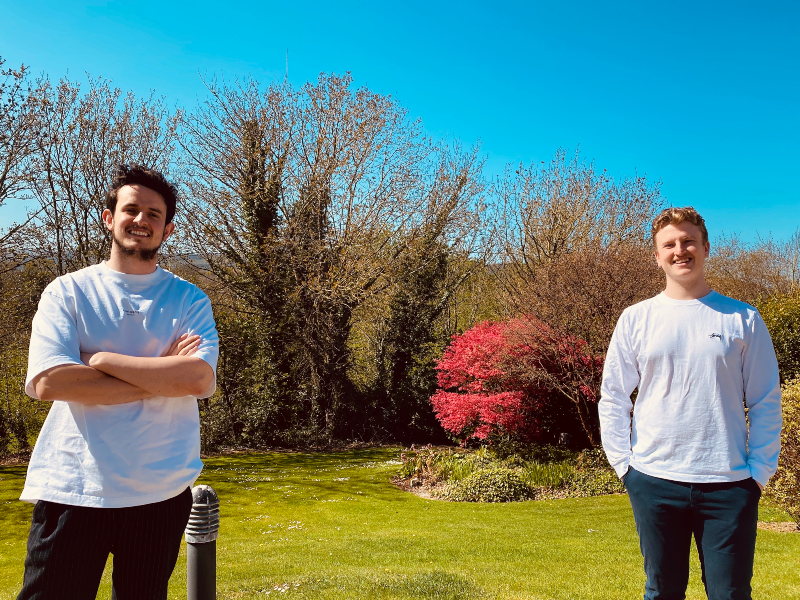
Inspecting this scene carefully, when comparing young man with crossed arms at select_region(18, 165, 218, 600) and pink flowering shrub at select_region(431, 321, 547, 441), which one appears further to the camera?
pink flowering shrub at select_region(431, 321, 547, 441)

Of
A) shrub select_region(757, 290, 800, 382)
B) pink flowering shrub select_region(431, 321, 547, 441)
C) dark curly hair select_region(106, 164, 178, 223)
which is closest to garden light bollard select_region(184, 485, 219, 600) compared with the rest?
dark curly hair select_region(106, 164, 178, 223)

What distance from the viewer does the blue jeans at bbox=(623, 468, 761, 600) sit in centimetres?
231

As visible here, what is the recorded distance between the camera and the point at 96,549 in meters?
2.00

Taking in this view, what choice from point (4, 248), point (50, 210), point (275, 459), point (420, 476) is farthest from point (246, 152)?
point (420, 476)

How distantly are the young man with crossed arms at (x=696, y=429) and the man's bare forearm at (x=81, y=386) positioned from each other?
6.90 ft

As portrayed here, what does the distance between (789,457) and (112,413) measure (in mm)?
7706

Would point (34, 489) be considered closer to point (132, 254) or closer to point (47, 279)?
point (132, 254)

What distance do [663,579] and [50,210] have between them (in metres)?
17.2

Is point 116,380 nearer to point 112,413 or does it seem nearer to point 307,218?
point 112,413

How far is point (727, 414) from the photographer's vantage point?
8.04ft

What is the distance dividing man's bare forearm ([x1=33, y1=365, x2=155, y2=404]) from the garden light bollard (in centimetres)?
76

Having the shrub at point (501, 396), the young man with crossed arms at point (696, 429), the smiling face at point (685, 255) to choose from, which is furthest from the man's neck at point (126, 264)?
the shrub at point (501, 396)

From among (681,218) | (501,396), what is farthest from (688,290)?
(501,396)

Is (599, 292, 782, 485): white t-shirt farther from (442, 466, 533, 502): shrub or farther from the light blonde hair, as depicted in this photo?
(442, 466, 533, 502): shrub
